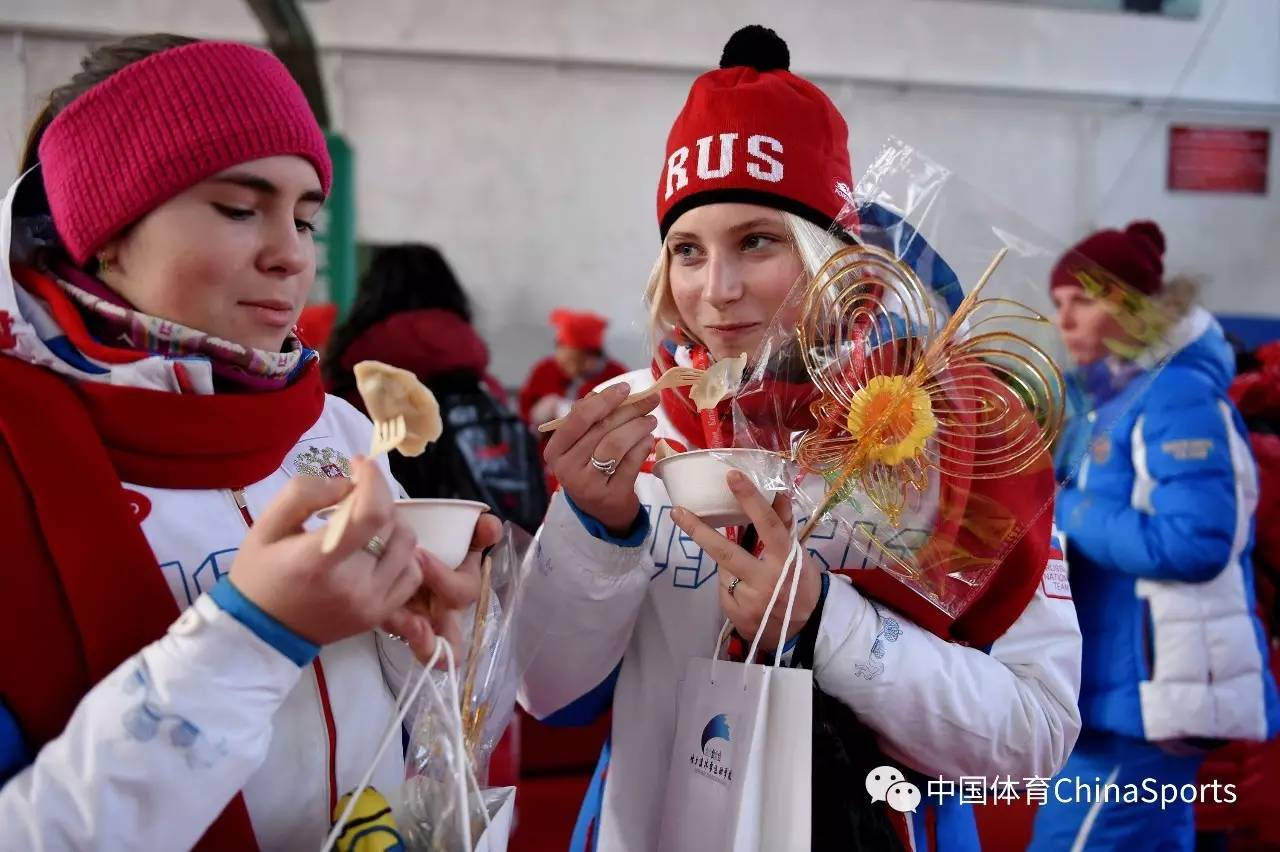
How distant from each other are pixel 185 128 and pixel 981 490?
33.7 inches

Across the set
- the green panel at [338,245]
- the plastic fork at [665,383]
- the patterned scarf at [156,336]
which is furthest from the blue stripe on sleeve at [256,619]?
the green panel at [338,245]

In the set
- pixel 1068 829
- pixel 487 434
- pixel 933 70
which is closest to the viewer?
pixel 1068 829

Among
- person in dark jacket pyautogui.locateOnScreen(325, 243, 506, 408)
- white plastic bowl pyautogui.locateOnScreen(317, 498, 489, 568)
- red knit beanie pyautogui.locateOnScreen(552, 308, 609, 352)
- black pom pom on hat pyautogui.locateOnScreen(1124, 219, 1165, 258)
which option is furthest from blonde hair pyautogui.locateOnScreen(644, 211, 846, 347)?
red knit beanie pyautogui.locateOnScreen(552, 308, 609, 352)

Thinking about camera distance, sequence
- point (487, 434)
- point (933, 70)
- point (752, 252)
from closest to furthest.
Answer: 1. point (752, 252)
2. point (487, 434)
3. point (933, 70)

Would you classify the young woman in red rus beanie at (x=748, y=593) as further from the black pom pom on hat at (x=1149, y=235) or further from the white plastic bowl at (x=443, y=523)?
the black pom pom on hat at (x=1149, y=235)

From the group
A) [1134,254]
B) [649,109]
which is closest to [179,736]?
[1134,254]

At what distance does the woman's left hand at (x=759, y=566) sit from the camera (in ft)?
3.47

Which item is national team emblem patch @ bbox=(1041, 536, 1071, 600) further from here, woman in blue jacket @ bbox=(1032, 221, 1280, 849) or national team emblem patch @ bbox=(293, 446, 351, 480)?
woman in blue jacket @ bbox=(1032, 221, 1280, 849)

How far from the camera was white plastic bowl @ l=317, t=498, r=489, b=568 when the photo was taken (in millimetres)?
879

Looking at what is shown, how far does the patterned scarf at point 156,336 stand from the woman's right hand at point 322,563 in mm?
234

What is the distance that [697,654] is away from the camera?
49.7 inches

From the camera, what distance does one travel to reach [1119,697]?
2.43 metres

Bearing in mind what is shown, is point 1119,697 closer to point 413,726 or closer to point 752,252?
point 752,252

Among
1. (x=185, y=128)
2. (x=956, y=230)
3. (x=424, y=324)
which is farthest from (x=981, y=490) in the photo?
(x=424, y=324)
